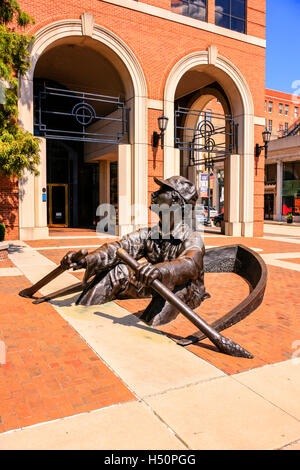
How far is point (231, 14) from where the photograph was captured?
17.2 m

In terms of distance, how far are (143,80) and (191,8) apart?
456 cm

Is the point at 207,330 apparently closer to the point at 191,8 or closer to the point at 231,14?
the point at 191,8

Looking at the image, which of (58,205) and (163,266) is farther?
(58,205)

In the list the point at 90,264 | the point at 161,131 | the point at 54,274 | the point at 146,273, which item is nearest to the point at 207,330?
the point at 146,273

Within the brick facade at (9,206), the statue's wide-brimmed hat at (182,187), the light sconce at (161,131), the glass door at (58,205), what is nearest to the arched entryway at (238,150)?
the light sconce at (161,131)

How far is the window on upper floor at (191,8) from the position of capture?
15.8 metres

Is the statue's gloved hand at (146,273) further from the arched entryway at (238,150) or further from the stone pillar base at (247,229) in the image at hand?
the stone pillar base at (247,229)

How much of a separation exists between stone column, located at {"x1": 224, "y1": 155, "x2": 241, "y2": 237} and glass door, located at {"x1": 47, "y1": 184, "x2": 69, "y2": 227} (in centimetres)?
1046

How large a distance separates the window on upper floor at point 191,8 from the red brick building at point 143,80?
0.05m

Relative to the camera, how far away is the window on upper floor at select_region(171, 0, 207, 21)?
15766 mm

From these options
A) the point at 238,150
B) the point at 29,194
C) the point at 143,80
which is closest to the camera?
the point at 29,194
